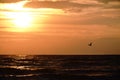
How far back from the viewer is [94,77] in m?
48.9

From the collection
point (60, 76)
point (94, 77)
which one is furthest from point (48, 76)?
point (94, 77)

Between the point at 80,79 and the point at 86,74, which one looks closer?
the point at 80,79

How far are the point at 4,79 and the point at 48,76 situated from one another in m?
5.46

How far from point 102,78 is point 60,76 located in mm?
4640

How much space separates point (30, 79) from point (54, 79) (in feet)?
7.75

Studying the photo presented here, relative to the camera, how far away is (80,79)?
47.2 m

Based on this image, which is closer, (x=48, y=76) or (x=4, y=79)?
(x=4, y=79)

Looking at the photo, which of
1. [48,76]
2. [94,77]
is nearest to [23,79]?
[48,76]

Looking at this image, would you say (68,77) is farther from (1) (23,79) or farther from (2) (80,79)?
(1) (23,79)

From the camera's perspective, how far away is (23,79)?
46500 millimetres

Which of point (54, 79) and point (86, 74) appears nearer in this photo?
point (54, 79)

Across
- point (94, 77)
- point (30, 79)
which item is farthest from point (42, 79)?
point (94, 77)

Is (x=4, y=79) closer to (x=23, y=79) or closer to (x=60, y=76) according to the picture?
(x=23, y=79)

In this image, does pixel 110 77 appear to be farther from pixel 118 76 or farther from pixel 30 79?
pixel 30 79
